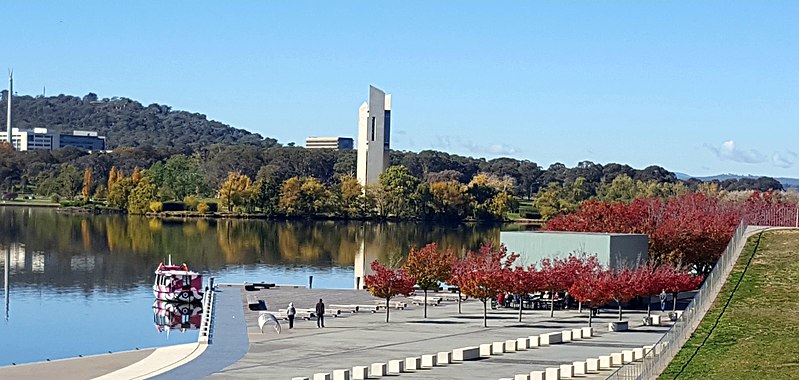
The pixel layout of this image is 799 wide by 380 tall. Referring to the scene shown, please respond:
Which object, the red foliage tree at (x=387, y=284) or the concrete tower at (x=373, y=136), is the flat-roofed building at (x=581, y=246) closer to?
the red foliage tree at (x=387, y=284)

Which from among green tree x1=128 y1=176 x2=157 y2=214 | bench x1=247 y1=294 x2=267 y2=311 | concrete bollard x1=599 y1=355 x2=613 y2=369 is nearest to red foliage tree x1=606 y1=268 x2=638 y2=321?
concrete bollard x1=599 y1=355 x2=613 y2=369

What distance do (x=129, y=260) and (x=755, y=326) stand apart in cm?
5475

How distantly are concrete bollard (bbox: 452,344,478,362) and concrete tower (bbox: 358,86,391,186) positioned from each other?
120128 millimetres

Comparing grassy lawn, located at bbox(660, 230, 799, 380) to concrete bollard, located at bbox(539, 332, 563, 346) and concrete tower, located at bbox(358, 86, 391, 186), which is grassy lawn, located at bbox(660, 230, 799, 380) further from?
concrete tower, located at bbox(358, 86, 391, 186)

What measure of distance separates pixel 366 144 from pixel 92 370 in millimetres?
124081

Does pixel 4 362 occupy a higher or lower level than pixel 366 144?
lower

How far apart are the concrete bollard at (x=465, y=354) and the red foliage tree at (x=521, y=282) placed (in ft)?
41.7

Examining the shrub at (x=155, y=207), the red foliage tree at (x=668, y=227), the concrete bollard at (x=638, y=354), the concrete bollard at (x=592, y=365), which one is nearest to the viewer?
the concrete bollard at (x=592, y=365)

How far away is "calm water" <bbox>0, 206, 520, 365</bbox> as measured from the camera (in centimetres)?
5038

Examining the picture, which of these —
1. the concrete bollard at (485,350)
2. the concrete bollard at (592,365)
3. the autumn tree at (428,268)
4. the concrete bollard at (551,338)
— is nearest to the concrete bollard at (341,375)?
the concrete bollard at (592,365)

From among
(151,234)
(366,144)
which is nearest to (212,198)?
(366,144)

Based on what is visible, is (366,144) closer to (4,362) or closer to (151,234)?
(151,234)

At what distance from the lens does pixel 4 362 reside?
138 feet

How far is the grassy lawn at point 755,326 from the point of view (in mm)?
33281
